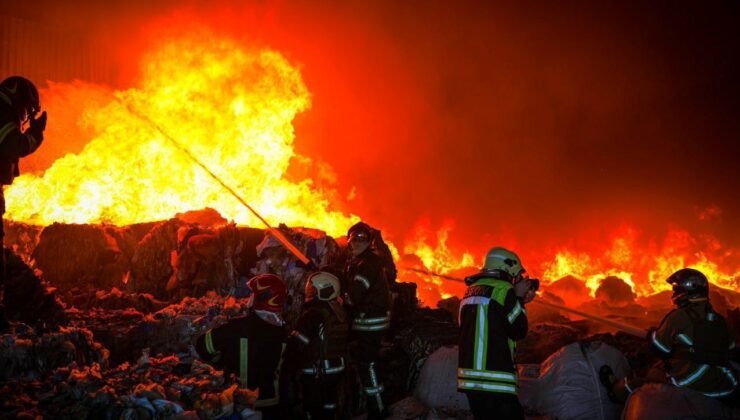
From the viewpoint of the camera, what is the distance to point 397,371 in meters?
7.65

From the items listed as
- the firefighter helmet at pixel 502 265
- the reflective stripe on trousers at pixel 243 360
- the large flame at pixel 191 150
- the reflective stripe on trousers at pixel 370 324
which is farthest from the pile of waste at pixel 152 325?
the large flame at pixel 191 150

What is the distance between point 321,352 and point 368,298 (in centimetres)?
97

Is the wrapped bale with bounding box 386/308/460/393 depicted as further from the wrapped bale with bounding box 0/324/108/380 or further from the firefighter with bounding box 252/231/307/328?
the wrapped bale with bounding box 0/324/108/380

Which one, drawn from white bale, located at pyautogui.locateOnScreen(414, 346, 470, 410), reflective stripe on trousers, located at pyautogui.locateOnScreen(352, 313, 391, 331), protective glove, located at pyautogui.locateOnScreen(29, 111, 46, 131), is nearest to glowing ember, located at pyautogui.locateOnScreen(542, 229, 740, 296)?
white bale, located at pyautogui.locateOnScreen(414, 346, 470, 410)

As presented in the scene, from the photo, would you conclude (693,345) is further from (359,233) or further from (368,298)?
(359,233)

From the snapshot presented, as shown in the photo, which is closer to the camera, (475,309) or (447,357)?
(475,309)

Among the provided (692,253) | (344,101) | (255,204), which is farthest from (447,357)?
(692,253)

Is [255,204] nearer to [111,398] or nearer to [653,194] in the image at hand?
[111,398]

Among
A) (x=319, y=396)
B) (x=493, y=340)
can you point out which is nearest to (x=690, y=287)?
(x=493, y=340)

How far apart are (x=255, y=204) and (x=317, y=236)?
4.38 meters

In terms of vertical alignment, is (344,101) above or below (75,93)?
above

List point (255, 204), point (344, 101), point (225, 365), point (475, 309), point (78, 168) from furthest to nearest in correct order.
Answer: point (344, 101) → point (255, 204) → point (78, 168) → point (225, 365) → point (475, 309)

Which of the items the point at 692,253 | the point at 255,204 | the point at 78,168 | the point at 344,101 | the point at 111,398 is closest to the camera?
the point at 111,398

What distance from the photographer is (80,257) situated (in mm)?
8914
